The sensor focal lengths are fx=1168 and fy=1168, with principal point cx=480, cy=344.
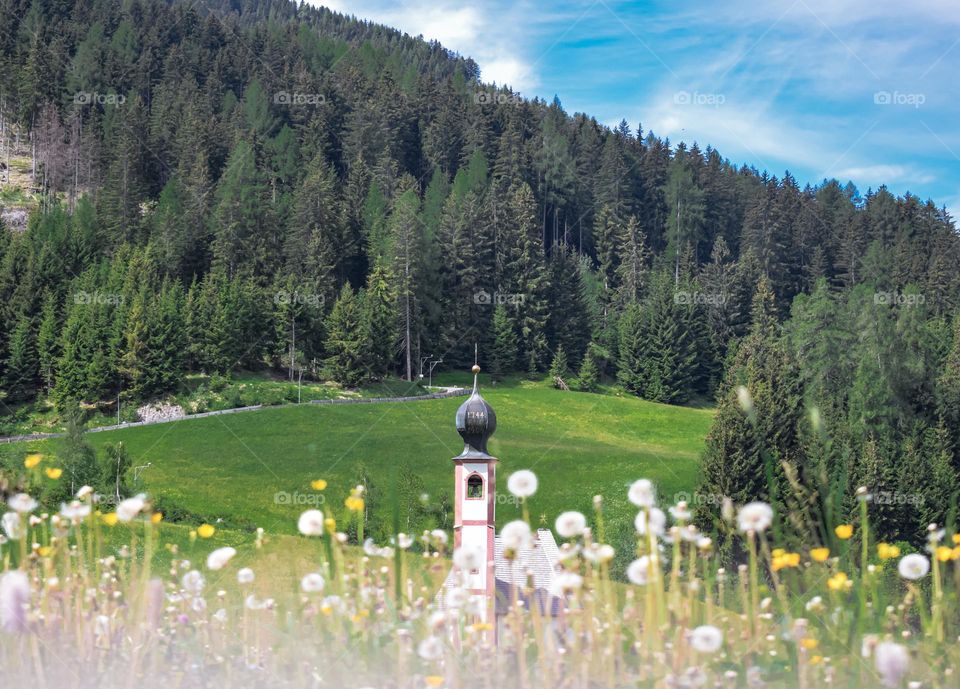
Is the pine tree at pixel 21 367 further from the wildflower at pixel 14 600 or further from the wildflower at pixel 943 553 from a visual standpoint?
the wildflower at pixel 943 553

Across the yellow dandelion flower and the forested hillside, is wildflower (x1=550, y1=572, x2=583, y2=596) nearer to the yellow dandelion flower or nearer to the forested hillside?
the yellow dandelion flower

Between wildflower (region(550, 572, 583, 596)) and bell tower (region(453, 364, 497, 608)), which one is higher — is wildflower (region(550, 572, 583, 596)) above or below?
above

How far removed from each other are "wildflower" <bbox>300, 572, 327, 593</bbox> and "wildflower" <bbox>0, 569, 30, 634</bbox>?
94cm

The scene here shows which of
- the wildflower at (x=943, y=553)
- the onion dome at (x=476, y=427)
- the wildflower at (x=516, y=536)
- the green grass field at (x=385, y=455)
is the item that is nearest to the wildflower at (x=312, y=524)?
the wildflower at (x=516, y=536)

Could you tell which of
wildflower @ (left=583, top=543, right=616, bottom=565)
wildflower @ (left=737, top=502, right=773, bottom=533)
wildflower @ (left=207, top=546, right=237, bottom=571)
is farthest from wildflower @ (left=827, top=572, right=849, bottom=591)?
wildflower @ (left=207, top=546, right=237, bottom=571)

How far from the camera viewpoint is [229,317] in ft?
227

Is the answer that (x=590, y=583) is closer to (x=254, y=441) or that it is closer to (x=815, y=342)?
(x=254, y=441)

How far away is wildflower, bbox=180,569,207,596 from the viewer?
15.3 feet

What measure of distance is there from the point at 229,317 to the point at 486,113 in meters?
67.7

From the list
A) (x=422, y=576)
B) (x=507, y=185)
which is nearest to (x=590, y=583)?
(x=422, y=576)

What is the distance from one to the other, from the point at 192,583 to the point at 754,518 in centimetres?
227

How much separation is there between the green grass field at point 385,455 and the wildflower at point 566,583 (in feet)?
101

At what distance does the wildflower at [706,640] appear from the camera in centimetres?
371

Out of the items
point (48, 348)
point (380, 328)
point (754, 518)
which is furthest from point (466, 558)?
point (380, 328)
